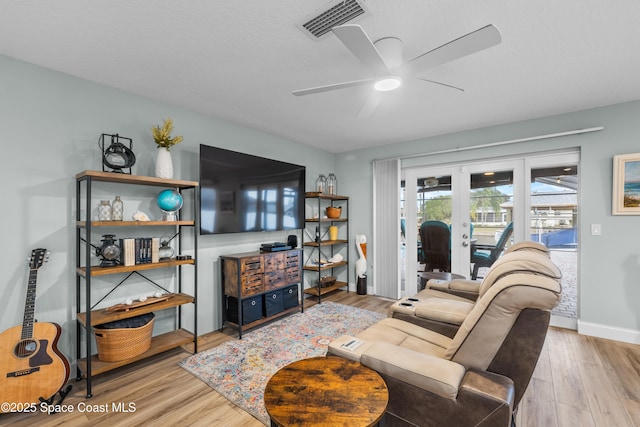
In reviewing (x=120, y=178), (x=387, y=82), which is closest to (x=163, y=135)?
(x=120, y=178)

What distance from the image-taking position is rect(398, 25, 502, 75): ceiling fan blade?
140 centimetres

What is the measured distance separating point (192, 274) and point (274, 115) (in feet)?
6.53

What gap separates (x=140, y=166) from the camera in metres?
2.72

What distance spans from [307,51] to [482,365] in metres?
2.16

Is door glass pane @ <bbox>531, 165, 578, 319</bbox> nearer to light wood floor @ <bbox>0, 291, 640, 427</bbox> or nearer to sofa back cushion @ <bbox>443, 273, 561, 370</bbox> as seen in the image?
light wood floor @ <bbox>0, 291, 640, 427</bbox>

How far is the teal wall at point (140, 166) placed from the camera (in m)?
2.11

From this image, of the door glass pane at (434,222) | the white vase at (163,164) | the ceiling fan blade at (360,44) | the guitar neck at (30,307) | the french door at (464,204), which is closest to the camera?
the ceiling fan blade at (360,44)

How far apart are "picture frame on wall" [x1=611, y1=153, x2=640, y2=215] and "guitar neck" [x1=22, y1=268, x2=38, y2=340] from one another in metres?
5.25

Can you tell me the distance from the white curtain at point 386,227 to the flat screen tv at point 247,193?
1347mm

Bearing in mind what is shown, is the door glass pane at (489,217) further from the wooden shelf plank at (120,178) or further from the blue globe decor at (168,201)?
the blue globe decor at (168,201)

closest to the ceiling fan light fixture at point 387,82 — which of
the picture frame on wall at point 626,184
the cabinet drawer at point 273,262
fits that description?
the cabinet drawer at point 273,262

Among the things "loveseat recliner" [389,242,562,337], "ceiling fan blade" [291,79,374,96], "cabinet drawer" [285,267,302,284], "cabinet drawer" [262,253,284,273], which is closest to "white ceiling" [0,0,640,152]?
"ceiling fan blade" [291,79,374,96]

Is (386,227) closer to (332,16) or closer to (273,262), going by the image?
(273,262)

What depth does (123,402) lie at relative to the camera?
2014 millimetres
